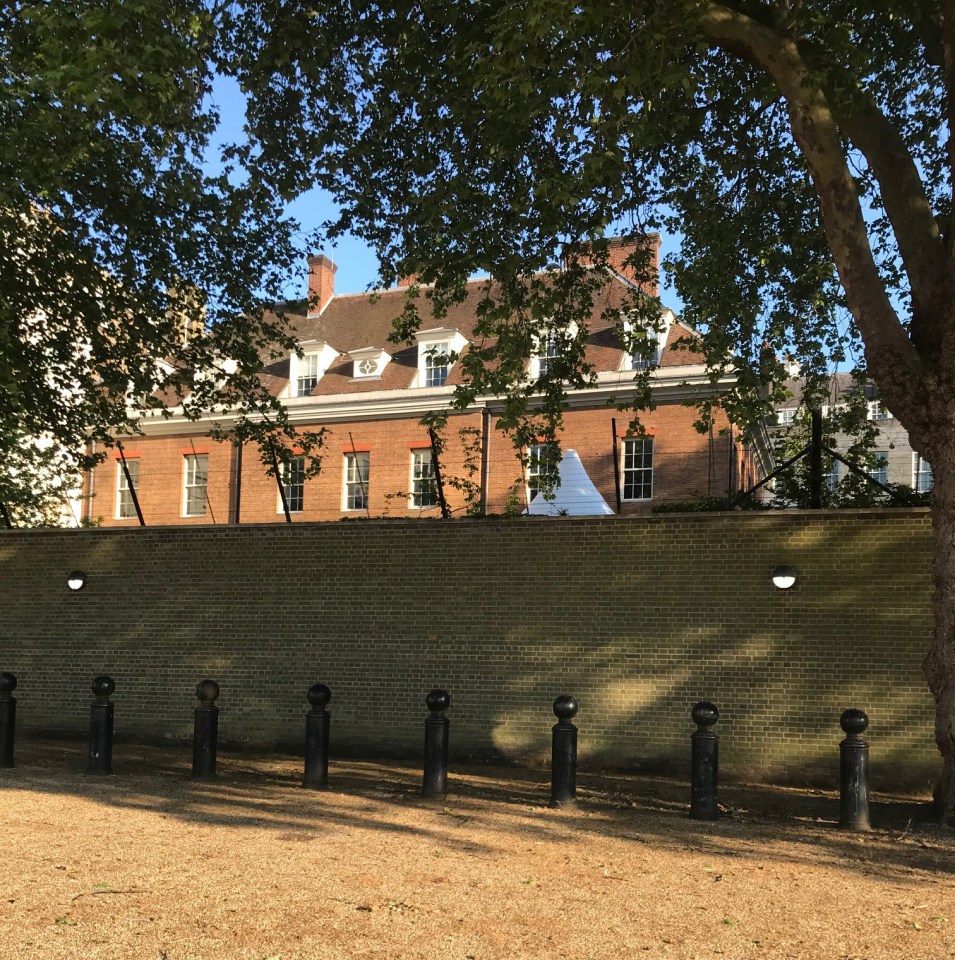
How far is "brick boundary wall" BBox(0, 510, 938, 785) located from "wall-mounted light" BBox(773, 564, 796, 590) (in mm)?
134

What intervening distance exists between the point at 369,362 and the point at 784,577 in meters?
23.9

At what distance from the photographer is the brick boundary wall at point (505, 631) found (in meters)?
10.7

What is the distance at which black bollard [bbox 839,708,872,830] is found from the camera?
25.8 ft

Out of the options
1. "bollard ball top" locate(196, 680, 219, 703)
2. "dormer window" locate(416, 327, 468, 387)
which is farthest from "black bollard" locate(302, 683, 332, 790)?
"dormer window" locate(416, 327, 468, 387)

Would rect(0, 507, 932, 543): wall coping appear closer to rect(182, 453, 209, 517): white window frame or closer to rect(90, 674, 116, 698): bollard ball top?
rect(90, 674, 116, 698): bollard ball top

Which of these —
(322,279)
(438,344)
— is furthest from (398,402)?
(322,279)

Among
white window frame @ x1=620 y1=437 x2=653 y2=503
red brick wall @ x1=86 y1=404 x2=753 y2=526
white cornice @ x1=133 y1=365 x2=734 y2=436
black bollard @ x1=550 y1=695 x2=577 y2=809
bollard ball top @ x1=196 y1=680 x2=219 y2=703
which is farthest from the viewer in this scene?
white cornice @ x1=133 y1=365 x2=734 y2=436

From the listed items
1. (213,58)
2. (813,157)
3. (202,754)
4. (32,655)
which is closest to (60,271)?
(213,58)

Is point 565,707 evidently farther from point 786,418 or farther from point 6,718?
point 786,418

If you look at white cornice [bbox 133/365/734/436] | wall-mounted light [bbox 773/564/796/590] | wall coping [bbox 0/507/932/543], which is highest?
white cornice [bbox 133/365/734/436]

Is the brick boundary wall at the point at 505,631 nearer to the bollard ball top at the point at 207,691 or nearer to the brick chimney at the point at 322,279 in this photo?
the bollard ball top at the point at 207,691

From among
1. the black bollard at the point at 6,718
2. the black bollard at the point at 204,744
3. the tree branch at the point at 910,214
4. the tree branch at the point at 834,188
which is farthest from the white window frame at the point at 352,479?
the tree branch at the point at 834,188

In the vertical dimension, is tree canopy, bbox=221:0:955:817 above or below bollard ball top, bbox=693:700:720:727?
above

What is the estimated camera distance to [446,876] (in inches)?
233
